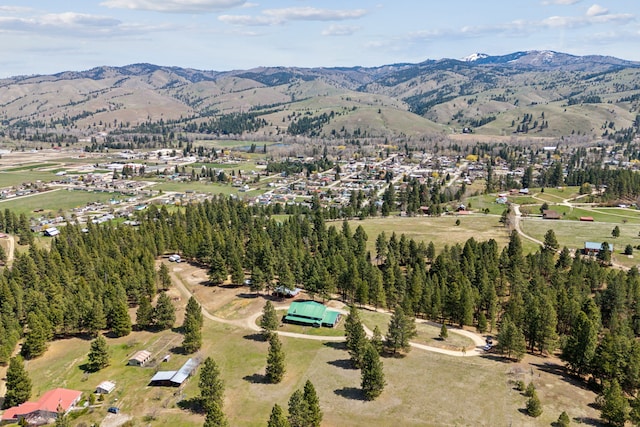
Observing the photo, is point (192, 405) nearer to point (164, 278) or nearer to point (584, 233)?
point (164, 278)

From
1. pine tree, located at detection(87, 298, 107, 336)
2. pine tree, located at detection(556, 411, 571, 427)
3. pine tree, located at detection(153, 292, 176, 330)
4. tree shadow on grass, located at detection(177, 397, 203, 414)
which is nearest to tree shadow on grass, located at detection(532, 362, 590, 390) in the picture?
pine tree, located at detection(556, 411, 571, 427)

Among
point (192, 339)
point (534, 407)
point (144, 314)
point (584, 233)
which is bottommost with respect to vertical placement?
point (192, 339)

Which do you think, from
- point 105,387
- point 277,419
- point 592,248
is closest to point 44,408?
point 105,387

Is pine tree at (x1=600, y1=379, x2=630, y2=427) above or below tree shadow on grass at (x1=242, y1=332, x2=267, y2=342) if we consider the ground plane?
above

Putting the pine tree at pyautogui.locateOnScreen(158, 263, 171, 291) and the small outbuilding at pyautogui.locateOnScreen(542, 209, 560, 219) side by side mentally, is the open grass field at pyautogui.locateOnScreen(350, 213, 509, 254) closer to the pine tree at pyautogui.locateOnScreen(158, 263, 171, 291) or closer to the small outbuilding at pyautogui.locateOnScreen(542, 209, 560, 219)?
the small outbuilding at pyautogui.locateOnScreen(542, 209, 560, 219)

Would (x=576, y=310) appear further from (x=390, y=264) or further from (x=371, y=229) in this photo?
(x=371, y=229)

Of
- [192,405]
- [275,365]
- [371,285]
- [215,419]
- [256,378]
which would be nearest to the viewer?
[215,419]

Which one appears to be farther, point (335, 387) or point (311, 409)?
point (335, 387)

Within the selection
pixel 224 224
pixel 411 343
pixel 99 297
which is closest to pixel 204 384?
pixel 411 343
